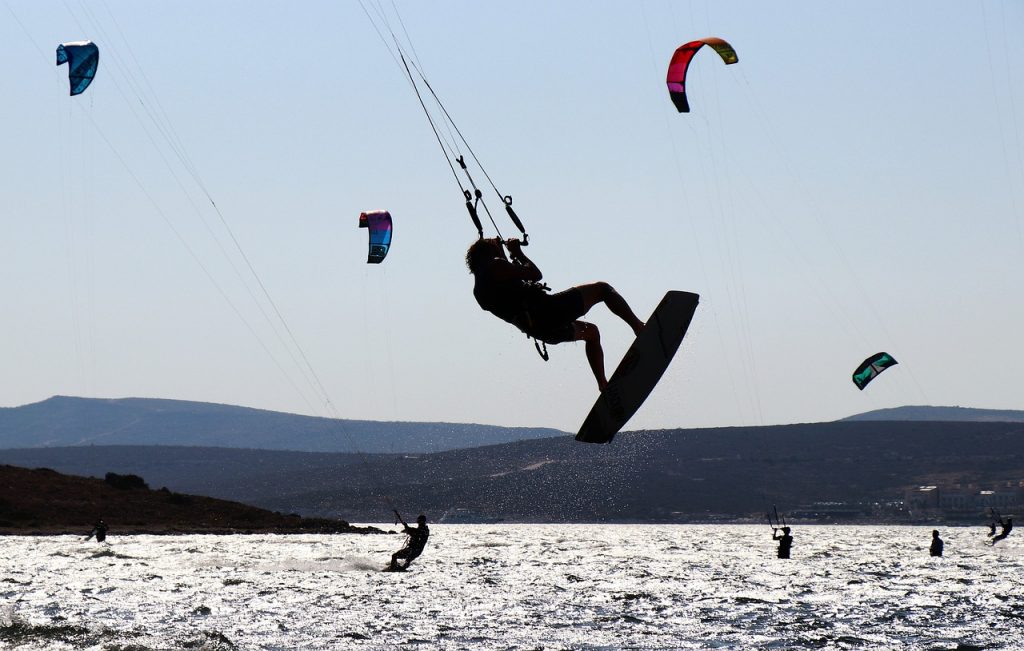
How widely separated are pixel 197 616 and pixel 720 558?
3514cm

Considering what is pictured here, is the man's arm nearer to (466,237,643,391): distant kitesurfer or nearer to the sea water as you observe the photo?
(466,237,643,391): distant kitesurfer

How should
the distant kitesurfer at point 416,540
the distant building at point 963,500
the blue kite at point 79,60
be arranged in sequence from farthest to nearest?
1. the distant building at point 963,500
2. the distant kitesurfer at point 416,540
3. the blue kite at point 79,60

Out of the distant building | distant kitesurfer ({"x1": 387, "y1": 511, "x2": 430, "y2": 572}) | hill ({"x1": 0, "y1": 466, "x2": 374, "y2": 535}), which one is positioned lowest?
distant kitesurfer ({"x1": 387, "y1": 511, "x2": 430, "y2": 572})

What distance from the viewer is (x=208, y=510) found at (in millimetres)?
80250

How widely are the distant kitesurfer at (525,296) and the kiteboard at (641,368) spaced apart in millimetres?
884

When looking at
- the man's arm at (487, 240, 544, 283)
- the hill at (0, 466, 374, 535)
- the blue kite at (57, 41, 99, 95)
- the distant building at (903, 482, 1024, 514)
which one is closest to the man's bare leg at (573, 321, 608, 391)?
the man's arm at (487, 240, 544, 283)

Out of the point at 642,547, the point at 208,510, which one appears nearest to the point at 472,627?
the point at 642,547

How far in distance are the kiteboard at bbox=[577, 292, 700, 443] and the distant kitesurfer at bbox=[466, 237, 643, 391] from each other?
88cm

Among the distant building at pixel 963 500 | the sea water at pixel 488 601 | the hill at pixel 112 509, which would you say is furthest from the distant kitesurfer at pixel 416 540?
the distant building at pixel 963 500

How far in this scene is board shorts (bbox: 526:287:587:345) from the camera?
13391 millimetres

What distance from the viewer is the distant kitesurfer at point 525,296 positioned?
1344 centimetres

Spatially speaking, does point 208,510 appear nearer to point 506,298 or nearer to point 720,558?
point 720,558

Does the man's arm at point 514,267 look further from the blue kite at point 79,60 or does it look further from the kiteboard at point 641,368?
→ the blue kite at point 79,60

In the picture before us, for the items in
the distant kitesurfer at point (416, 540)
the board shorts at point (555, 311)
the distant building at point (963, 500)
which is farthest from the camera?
the distant building at point (963, 500)
